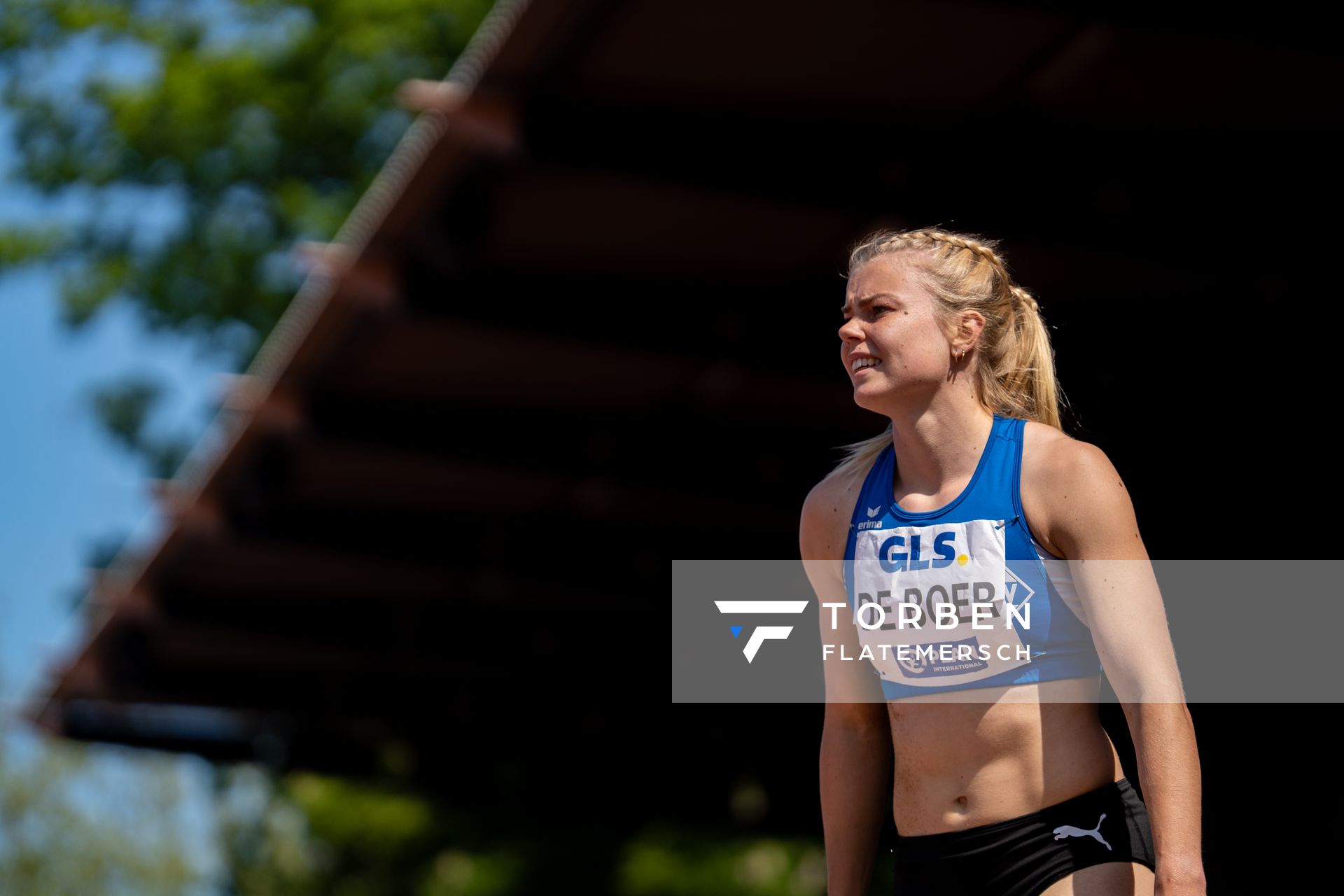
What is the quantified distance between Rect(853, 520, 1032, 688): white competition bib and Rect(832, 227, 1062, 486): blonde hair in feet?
1.00

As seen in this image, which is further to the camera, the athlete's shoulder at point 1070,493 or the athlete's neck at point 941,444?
the athlete's neck at point 941,444

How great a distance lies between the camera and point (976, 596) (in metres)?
2.88

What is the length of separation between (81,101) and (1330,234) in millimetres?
18748

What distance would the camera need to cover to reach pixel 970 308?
307 cm

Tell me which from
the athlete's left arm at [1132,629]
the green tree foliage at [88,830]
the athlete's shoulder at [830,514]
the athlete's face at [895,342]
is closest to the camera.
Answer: the athlete's left arm at [1132,629]

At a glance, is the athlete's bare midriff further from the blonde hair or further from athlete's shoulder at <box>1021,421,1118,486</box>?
the blonde hair

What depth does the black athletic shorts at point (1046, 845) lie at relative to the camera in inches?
111

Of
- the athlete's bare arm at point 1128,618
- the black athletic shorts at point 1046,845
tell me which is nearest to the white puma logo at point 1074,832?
the black athletic shorts at point 1046,845

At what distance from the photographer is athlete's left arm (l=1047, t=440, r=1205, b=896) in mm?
2666

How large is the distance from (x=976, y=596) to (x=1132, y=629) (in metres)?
0.27

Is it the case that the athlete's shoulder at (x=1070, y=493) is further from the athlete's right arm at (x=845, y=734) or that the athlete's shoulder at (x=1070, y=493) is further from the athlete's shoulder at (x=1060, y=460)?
the athlete's right arm at (x=845, y=734)

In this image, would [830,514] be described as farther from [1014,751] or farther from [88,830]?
[88,830]

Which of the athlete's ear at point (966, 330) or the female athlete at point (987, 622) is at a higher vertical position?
the athlete's ear at point (966, 330)

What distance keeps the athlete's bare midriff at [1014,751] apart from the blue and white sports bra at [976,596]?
0.10 ft
